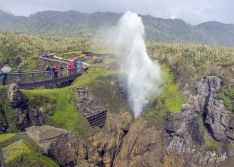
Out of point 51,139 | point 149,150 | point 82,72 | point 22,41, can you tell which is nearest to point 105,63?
point 82,72

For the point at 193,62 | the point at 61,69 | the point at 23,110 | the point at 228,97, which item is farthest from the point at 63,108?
the point at 193,62

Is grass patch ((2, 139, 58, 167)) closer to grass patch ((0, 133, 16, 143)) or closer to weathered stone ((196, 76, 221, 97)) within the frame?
grass patch ((0, 133, 16, 143))

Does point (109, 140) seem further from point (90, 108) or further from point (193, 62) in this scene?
point (193, 62)

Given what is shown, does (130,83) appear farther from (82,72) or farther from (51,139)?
(51,139)

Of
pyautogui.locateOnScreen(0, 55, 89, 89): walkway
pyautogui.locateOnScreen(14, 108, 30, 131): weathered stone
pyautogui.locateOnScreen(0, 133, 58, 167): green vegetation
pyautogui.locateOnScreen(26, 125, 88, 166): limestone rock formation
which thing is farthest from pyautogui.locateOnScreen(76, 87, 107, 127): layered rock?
pyautogui.locateOnScreen(0, 133, 58, 167): green vegetation

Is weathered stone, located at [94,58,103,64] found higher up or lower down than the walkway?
higher up
